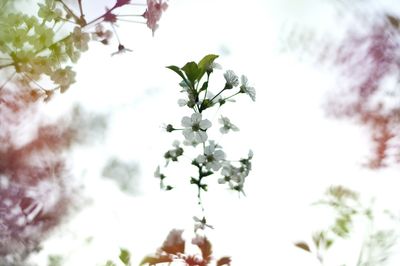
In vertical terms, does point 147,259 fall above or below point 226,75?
below

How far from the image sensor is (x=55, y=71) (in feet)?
3.47

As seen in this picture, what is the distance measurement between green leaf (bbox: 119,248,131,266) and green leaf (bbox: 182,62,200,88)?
609 mm

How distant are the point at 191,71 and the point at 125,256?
642mm

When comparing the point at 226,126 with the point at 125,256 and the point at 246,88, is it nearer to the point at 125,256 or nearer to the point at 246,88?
the point at 246,88

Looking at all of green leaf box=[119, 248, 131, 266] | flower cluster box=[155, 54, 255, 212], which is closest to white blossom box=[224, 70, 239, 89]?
flower cluster box=[155, 54, 255, 212]

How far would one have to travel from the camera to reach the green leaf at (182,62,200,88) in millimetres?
1086

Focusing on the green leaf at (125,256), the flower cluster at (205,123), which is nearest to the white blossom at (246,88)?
the flower cluster at (205,123)

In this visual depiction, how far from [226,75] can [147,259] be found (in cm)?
66

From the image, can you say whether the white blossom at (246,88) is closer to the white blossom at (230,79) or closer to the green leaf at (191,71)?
the white blossom at (230,79)

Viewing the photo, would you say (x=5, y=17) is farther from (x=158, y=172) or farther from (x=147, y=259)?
(x=147, y=259)

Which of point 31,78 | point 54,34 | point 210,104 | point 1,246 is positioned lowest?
point 1,246

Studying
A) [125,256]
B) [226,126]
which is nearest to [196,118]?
[226,126]

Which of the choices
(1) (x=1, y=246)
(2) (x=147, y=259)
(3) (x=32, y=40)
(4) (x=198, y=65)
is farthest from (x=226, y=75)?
(1) (x=1, y=246)

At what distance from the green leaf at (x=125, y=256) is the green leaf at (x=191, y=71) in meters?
0.61
